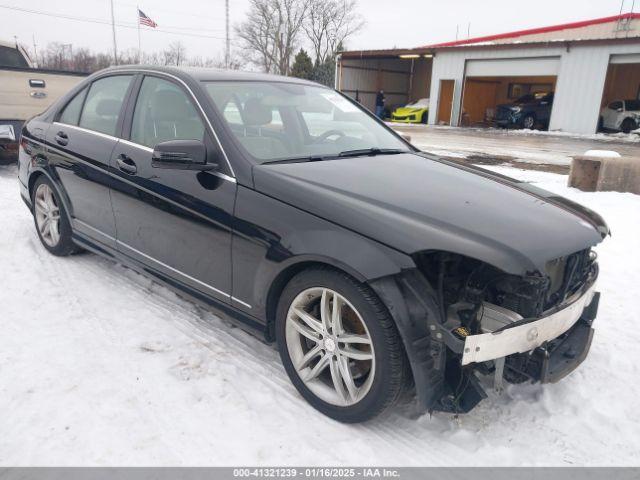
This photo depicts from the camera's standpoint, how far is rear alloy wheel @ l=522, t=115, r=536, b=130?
80.3 ft

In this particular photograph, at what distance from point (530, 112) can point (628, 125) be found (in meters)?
4.26

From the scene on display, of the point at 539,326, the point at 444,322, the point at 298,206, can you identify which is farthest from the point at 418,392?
the point at 298,206

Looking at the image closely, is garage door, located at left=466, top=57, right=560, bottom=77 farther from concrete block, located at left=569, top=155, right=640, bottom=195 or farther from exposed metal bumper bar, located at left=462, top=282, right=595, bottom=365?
exposed metal bumper bar, located at left=462, top=282, right=595, bottom=365

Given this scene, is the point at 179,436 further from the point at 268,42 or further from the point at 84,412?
the point at 268,42

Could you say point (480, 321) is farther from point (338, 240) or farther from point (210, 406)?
point (210, 406)

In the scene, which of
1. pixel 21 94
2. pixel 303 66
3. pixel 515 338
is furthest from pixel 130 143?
pixel 303 66

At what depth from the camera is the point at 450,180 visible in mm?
2896

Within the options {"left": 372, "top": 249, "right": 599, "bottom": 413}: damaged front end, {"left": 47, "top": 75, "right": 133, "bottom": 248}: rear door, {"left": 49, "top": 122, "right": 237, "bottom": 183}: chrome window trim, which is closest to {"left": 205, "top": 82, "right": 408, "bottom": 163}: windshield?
{"left": 49, "top": 122, "right": 237, "bottom": 183}: chrome window trim

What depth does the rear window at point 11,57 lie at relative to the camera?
29.9ft

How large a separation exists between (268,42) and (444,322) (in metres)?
52.9

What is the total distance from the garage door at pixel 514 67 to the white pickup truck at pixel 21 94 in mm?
20527

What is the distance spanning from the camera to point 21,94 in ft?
23.9

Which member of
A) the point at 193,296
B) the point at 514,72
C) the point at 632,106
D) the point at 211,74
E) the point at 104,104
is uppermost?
the point at 514,72

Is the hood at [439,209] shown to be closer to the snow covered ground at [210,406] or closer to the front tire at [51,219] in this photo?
the snow covered ground at [210,406]
